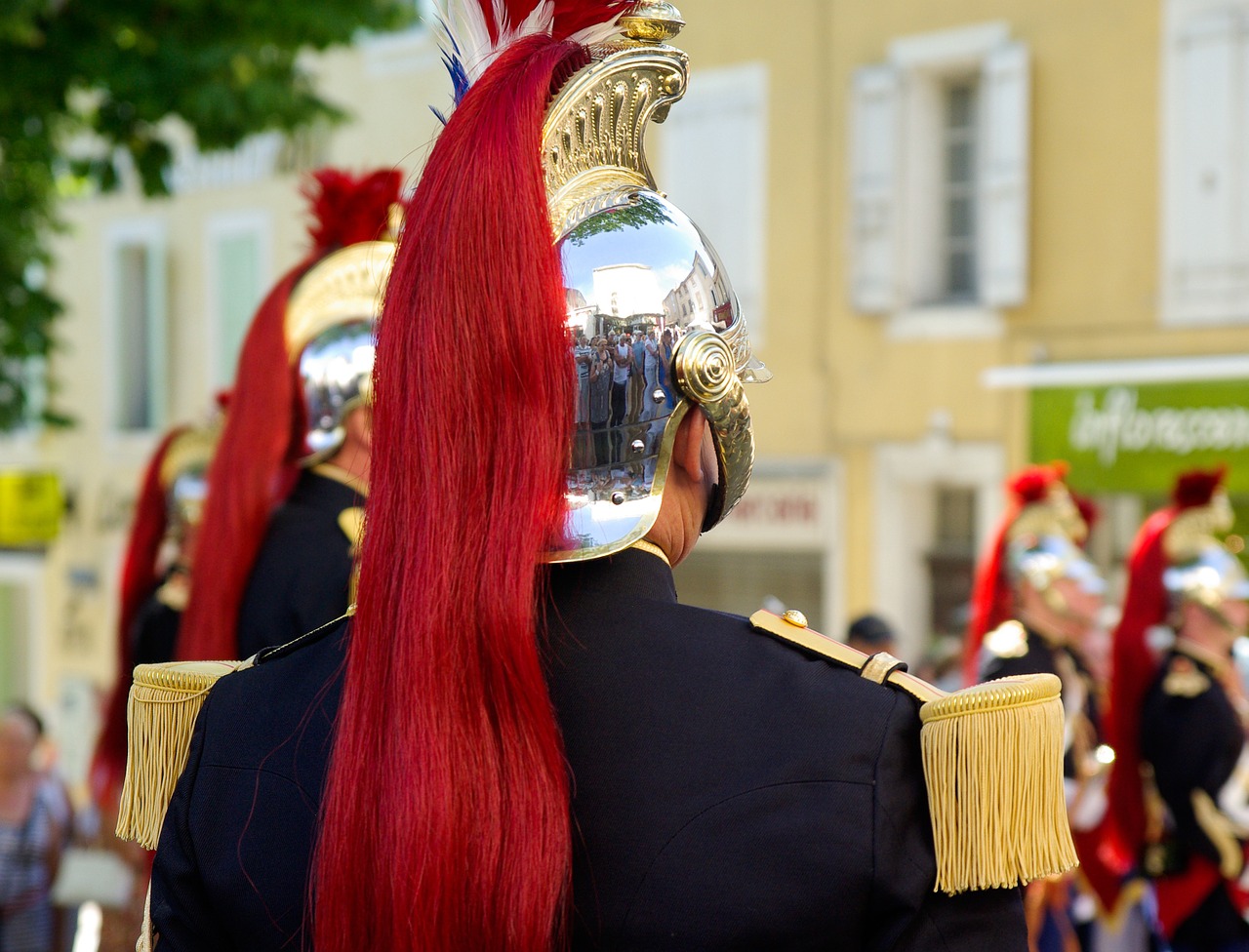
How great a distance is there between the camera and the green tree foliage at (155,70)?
6941 mm

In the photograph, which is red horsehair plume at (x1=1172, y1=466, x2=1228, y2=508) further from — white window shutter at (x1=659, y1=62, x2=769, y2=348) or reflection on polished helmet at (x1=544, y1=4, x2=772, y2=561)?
white window shutter at (x1=659, y1=62, x2=769, y2=348)

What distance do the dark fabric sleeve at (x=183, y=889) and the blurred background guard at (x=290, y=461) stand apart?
1.45 meters

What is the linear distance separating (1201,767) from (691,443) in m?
4.74

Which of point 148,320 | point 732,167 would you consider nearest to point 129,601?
point 732,167

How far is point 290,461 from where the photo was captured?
3428mm

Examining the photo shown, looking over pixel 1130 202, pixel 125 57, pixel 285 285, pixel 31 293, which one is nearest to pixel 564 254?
pixel 285 285

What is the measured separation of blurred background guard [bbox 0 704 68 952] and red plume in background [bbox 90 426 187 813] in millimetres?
996

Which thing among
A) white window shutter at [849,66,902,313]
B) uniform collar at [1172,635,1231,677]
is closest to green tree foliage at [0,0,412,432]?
uniform collar at [1172,635,1231,677]

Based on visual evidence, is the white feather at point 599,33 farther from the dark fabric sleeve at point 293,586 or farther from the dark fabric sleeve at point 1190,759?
the dark fabric sleeve at point 1190,759

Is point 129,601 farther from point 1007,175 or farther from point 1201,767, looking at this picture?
point 1007,175

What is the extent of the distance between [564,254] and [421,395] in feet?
0.71

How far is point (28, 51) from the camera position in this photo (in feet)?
22.7

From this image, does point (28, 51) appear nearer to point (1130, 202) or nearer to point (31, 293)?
point (31, 293)

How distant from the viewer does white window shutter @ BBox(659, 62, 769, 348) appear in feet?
41.2
